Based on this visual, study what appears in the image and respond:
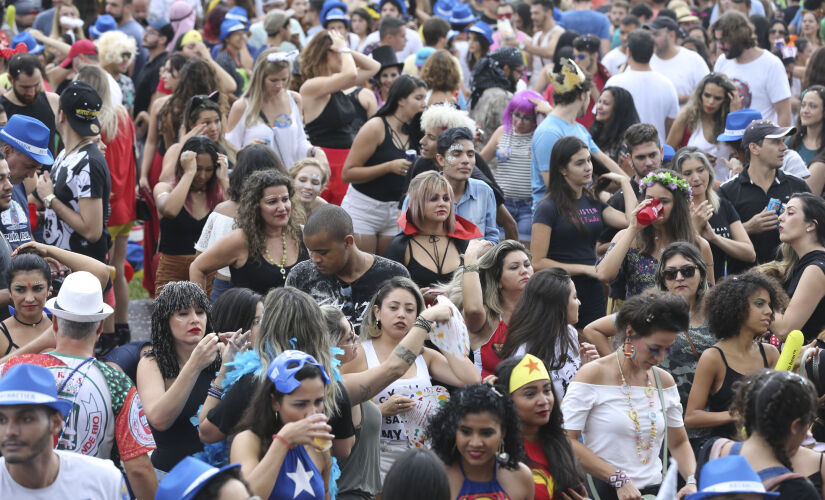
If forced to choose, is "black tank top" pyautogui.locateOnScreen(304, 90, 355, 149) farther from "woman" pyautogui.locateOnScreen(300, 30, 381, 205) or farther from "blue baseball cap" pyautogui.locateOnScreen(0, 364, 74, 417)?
"blue baseball cap" pyautogui.locateOnScreen(0, 364, 74, 417)

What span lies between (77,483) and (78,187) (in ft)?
12.2

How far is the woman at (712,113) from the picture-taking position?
866 cm

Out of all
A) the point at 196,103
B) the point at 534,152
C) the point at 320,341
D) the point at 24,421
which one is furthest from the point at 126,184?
the point at 24,421

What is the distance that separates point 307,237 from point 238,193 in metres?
1.38

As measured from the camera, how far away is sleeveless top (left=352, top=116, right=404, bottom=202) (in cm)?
777

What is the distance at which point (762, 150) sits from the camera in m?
7.44

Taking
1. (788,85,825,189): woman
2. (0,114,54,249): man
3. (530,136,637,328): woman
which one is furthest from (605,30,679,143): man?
(0,114,54,249): man

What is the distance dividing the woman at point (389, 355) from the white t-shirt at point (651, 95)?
16.1 ft

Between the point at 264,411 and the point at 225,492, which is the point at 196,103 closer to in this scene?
the point at 264,411

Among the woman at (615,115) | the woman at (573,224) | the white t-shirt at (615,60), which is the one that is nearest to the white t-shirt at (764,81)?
the woman at (615,115)

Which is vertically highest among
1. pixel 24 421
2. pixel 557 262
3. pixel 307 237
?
pixel 24 421

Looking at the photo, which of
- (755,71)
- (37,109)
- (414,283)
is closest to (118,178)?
(37,109)

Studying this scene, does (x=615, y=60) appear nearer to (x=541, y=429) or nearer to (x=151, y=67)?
(x=151, y=67)

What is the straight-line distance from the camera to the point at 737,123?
7938 mm
